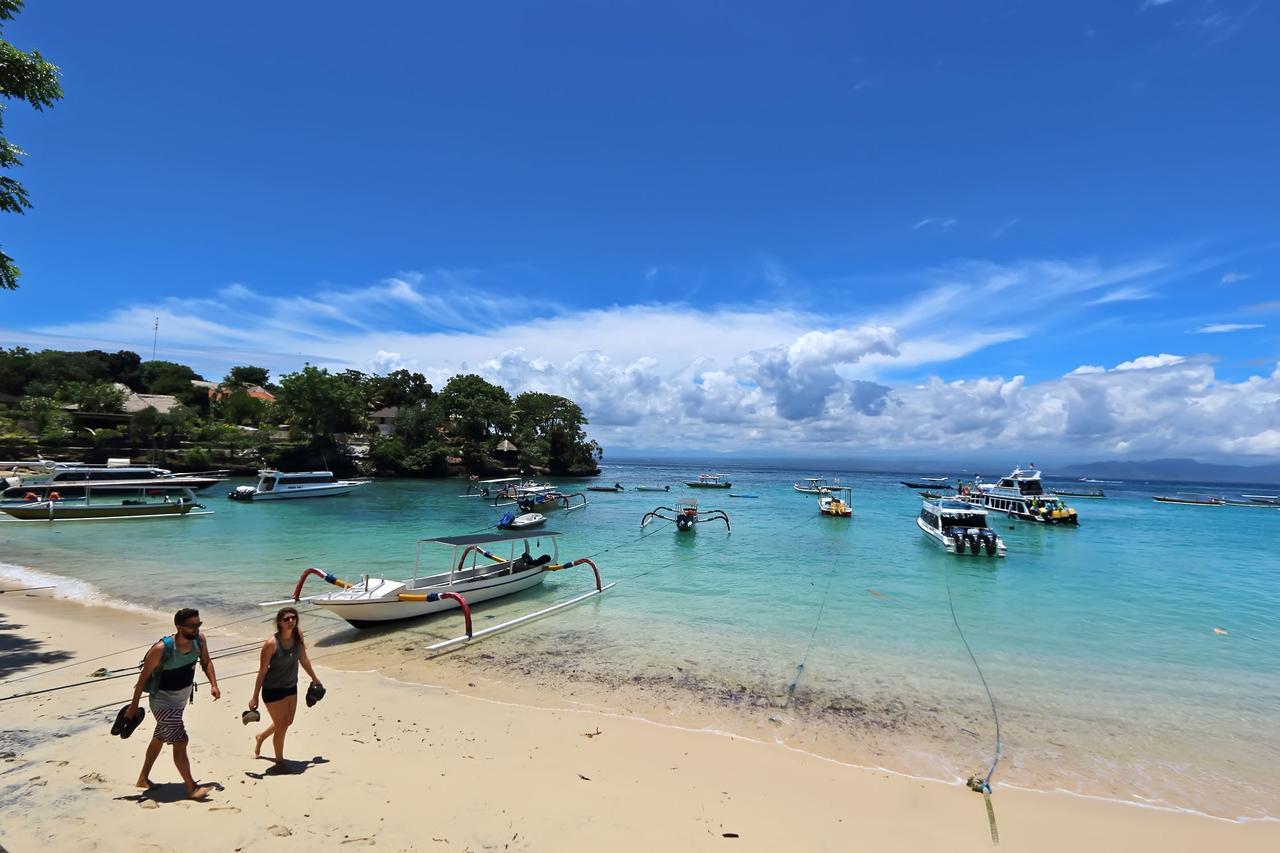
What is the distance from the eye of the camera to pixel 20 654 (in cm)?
1105

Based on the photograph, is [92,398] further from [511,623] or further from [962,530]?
[962,530]

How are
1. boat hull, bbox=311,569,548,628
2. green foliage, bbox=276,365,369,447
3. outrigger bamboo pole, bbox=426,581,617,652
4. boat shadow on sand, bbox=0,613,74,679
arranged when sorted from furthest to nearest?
green foliage, bbox=276,365,369,447 < boat hull, bbox=311,569,548,628 < outrigger bamboo pole, bbox=426,581,617,652 < boat shadow on sand, bbox=0,613,74,679

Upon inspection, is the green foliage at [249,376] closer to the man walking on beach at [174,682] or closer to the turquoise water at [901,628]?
Result: the turquoise water at [901,628]

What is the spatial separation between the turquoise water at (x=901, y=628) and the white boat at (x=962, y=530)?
124 cm

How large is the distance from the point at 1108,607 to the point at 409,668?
22.0 m

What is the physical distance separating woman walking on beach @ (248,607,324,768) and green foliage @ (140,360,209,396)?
9391 centimetres

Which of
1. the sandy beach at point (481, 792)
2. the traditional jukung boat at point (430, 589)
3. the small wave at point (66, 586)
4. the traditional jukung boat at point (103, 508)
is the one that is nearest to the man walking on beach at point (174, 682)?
the sandy beach at point (481, 792)

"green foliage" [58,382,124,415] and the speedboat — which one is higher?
"green foliage" [58,382,124,415]

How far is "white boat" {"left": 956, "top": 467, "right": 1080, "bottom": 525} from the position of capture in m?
47.9

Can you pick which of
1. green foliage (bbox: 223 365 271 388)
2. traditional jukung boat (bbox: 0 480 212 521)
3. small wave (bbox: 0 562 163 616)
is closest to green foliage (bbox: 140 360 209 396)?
green foliage (bbox: 223 365 271 388)

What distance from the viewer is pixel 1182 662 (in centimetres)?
1411

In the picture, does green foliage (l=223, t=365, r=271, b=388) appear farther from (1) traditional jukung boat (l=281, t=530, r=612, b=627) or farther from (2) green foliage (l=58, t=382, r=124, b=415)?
(1) traditional jukung boat (l=281, t=530, r=612, b=627)

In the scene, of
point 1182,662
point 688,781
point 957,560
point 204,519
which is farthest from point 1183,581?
point 204,519

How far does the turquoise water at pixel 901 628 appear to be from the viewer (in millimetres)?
9406
